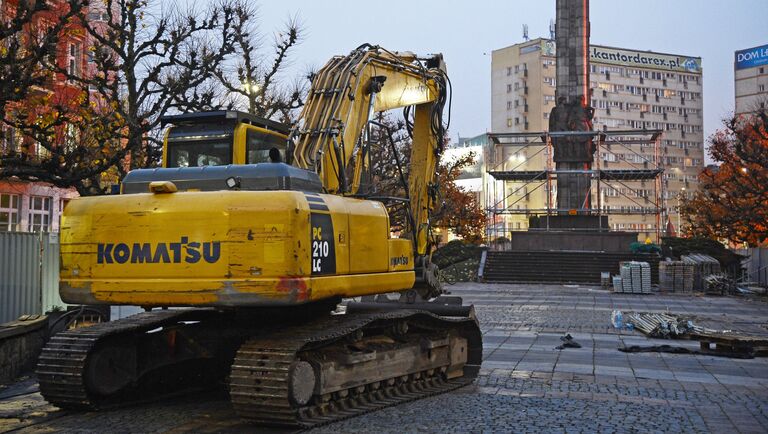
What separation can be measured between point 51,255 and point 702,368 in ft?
35.4

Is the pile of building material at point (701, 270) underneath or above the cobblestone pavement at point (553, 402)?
above

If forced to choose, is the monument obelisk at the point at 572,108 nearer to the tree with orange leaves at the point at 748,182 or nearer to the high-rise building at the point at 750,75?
the tree with orange leaves at the point at 748,182

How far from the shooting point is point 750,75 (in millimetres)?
123875

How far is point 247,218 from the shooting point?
769cm

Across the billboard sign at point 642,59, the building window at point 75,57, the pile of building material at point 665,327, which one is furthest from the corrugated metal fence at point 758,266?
the billboard sign at point 642,59

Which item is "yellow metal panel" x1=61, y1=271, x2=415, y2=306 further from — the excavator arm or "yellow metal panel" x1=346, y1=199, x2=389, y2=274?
the excavator arm

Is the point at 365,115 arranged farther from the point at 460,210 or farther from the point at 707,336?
the point at 460,210

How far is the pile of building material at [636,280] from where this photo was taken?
32906mm

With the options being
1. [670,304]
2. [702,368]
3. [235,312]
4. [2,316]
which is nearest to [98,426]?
[235,312]

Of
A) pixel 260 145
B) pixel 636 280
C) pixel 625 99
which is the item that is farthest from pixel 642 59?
pixel 260 145

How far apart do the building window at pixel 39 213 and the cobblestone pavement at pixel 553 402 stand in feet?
89.8

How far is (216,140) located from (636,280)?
87.2 feet

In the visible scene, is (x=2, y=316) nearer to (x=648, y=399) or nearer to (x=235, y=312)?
(x=235, y=312)

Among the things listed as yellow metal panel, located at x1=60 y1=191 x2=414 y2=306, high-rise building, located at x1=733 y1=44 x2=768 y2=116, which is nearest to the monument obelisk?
yellow metal panel, located at x1=60 y1=191 x2=414 y2=306
